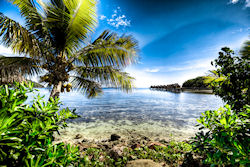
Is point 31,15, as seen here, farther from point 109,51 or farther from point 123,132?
point 123,132

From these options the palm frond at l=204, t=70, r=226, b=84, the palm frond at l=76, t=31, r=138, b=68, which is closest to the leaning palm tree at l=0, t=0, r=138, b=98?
the palm frond at l=76, t=31, r=138, b=68

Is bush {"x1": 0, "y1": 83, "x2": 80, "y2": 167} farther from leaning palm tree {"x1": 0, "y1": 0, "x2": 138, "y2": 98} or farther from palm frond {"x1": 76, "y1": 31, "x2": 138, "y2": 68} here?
palm frond {"x1": 76, "y1": 31, "x2": 138, "y2": 68}

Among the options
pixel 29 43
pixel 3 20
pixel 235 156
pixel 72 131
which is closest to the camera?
pixel 235 156

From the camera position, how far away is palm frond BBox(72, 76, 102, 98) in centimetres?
508

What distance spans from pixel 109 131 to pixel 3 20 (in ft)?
20.8

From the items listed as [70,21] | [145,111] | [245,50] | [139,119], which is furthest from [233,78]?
[145,111]

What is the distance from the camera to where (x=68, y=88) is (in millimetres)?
4191

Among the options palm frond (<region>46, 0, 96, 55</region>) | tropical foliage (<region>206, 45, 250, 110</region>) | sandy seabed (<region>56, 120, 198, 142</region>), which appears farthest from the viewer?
sandy seabed (<region>56, 120, 198, 142</region>)

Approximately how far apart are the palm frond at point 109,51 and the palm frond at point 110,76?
0.28 meters

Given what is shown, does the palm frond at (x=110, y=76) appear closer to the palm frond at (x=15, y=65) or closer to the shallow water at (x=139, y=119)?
the shallow water at (x=139, y=119)

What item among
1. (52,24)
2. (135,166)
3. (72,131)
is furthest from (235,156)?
(72,131)

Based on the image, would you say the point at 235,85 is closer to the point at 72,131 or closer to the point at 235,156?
the point at 235,156

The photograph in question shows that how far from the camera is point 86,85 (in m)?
5.28

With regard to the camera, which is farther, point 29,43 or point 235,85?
point 29,43
